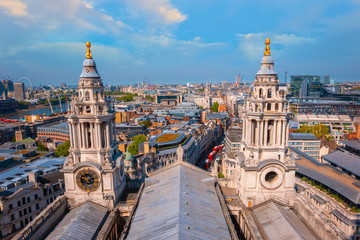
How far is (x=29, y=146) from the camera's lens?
97.6 meters

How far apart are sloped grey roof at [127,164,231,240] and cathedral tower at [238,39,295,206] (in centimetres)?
583

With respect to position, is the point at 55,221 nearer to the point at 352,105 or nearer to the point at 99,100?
the point at 99,100

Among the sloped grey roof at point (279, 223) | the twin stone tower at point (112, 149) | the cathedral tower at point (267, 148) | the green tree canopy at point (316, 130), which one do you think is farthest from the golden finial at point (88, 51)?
the green tree canopy at point (316, 130)

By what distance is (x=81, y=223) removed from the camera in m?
28.4

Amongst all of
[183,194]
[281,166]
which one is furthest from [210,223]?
[281,166]

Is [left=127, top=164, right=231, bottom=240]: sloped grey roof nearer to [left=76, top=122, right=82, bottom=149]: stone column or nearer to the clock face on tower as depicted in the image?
the clock face on tower

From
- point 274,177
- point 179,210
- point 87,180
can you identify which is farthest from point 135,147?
point 179,210

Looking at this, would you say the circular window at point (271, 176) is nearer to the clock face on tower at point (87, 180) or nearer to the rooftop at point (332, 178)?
the clock face on tower at point (87, 180)

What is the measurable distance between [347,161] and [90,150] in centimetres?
6443

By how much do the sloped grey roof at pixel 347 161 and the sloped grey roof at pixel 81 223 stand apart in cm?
5873

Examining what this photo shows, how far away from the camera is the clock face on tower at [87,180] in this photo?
109 feet

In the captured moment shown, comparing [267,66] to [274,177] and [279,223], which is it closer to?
[274,177]

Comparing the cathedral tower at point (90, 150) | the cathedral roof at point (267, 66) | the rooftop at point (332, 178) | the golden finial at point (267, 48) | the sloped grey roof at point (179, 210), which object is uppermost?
the golden finial at point (267, 48)

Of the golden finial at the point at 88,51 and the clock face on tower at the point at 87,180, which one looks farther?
the golden finial at the point at 88,51
